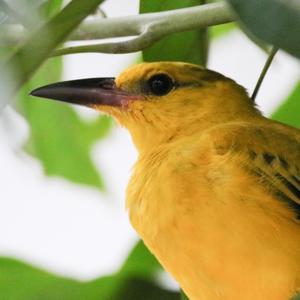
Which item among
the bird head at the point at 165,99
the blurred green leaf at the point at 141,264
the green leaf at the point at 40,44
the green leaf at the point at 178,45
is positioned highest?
the green leaf at the point at 40,44

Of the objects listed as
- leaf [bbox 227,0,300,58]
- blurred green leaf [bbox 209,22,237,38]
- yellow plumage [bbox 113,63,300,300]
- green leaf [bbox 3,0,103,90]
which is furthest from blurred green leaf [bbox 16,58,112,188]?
leaf [bbox 227,0,300,58]

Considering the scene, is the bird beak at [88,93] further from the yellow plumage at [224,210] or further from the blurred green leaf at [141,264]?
the blurred green leaf at [141,264]

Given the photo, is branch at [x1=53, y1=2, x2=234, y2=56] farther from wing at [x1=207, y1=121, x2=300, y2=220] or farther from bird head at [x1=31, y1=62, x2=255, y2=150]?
bird head at [x1=31, y1=62, x2=255, y2=150]

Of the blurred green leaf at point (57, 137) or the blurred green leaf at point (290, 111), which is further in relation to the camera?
the blurred green leaf at point (57, 137)

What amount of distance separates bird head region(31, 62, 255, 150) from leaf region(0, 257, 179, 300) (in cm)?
61

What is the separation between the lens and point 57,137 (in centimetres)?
217

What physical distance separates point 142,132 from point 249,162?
1.83ft

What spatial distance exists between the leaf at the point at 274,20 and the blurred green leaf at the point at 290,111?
105 cm

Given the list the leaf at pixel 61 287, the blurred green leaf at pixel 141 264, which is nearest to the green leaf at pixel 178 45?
the blurred green leaf at pixel 141 264

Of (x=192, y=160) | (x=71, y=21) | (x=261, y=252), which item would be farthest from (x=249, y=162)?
(x=71, y=21)

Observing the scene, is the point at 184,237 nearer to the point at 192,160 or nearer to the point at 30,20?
the point at 192,160

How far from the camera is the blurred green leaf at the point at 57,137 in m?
2.07

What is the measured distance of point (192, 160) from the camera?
6.23ft

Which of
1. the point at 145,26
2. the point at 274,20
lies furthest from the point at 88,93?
the point at 274,20
